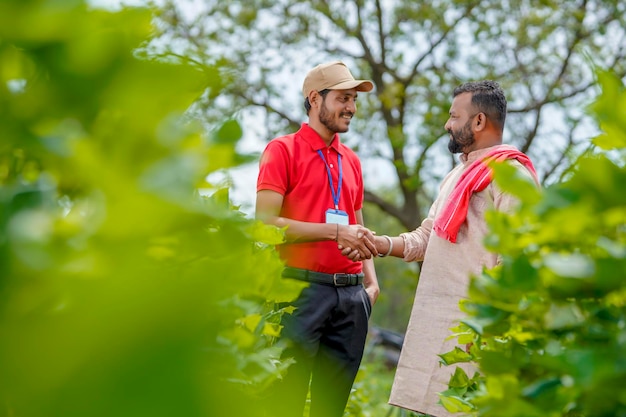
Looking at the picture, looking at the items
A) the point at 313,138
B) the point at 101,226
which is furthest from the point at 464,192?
the point at 101,226

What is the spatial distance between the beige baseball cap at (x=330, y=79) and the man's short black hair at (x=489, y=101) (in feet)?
2.26

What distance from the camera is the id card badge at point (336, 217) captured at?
436cm

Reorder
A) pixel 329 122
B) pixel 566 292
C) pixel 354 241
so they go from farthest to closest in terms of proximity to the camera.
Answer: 1. pixel 329 122
2. pixel 354 241
3. pixel 566 292

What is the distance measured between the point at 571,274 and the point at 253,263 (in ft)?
1.91

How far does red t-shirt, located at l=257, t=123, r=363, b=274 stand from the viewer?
171 inches

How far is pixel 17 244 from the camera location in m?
0.52

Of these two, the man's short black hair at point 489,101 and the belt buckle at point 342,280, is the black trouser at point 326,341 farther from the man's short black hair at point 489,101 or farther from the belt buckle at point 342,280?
the man's short black hair at point 489,101

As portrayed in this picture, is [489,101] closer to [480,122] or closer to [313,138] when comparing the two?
[480,122]

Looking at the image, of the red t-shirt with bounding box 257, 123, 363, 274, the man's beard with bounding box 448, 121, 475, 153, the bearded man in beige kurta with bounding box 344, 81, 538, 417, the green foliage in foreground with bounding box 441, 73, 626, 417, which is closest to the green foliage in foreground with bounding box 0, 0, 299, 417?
the green foliage in foreground with bounding box 441, 73, 626, 417

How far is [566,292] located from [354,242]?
10.7 ft

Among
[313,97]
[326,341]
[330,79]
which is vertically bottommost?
[326,341]

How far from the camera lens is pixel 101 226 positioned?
1.61 ft

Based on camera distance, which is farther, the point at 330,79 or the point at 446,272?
the point at 330,79

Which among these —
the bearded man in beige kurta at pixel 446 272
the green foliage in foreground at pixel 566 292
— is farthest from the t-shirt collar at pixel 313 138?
the green foliage in foreground at pixel 566 292
